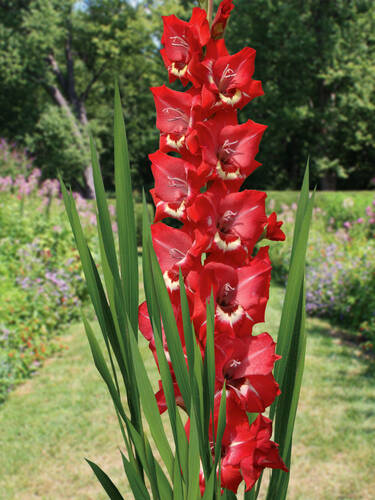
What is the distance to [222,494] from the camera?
74cm

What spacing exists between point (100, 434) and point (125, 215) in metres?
3.36

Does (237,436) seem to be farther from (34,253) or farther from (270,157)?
(270,157)

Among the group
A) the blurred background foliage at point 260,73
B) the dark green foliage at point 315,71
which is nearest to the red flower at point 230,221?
the blurred background foliage at point 260,73

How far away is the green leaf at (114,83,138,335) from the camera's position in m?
0.68

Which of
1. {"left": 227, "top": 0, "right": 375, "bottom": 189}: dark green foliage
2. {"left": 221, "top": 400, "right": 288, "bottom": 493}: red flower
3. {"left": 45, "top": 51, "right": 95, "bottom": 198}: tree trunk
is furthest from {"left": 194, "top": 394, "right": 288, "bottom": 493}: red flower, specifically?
{"left": 45, "top": 51, "right": 95, "bottom": 198}: tree trunk

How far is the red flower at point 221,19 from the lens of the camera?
740 mm

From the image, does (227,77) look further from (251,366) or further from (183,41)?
(251,366)

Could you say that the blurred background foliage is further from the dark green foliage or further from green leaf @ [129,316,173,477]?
green leaf @ [129,316,173,477]

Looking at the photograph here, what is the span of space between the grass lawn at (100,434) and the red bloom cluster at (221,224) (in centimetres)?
267

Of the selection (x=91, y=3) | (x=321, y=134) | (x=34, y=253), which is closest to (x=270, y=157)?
(x=321, y=134)

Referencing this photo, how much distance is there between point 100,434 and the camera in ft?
11.9

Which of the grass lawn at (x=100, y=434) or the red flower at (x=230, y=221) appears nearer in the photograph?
the red flower at (x=230, y=221)

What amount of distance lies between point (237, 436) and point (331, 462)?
2996 millimetres

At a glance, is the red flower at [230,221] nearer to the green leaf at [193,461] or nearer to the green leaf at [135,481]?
the green leaf at [193,461]
